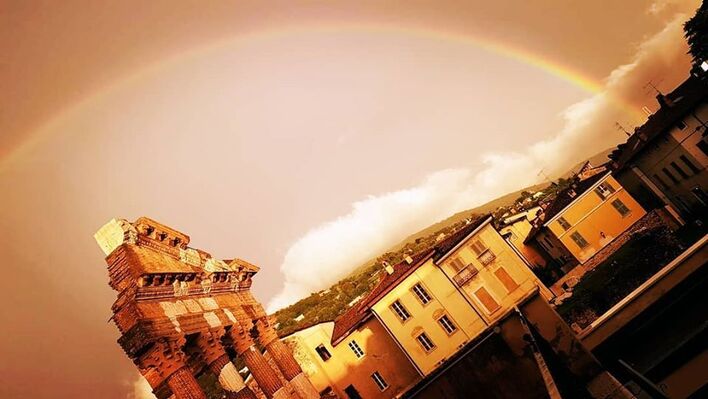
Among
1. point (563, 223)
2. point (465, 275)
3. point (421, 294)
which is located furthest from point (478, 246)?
point (563, 223)

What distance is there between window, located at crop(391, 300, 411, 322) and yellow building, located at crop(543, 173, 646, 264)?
24512 mm

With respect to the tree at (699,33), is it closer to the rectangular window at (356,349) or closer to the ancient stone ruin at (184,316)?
the ancient stone ruin at (184,316)

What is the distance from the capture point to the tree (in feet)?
79.4

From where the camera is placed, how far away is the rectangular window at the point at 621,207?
42.6 meters

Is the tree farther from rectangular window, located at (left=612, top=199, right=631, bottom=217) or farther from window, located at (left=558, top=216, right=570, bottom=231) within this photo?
window, located at (left=558, top=216, right=570, bottom=231)

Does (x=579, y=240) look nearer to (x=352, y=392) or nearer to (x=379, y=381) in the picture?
(x=379, y=381)

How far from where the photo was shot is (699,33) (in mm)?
25125

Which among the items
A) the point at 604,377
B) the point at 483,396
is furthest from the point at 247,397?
the point at 604,377

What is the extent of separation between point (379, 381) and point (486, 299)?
12.2m

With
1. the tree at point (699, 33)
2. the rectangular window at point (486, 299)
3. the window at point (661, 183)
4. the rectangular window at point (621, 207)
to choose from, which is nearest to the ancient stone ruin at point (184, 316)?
the rectangular window at point (486, 299)

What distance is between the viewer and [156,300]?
11.4m

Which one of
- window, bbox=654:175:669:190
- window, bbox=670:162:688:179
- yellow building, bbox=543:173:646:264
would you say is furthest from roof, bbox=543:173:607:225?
window, bbox=670:162:688:179

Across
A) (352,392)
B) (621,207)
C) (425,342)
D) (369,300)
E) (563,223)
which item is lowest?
(621,207)

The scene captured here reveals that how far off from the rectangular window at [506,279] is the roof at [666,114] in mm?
22225
